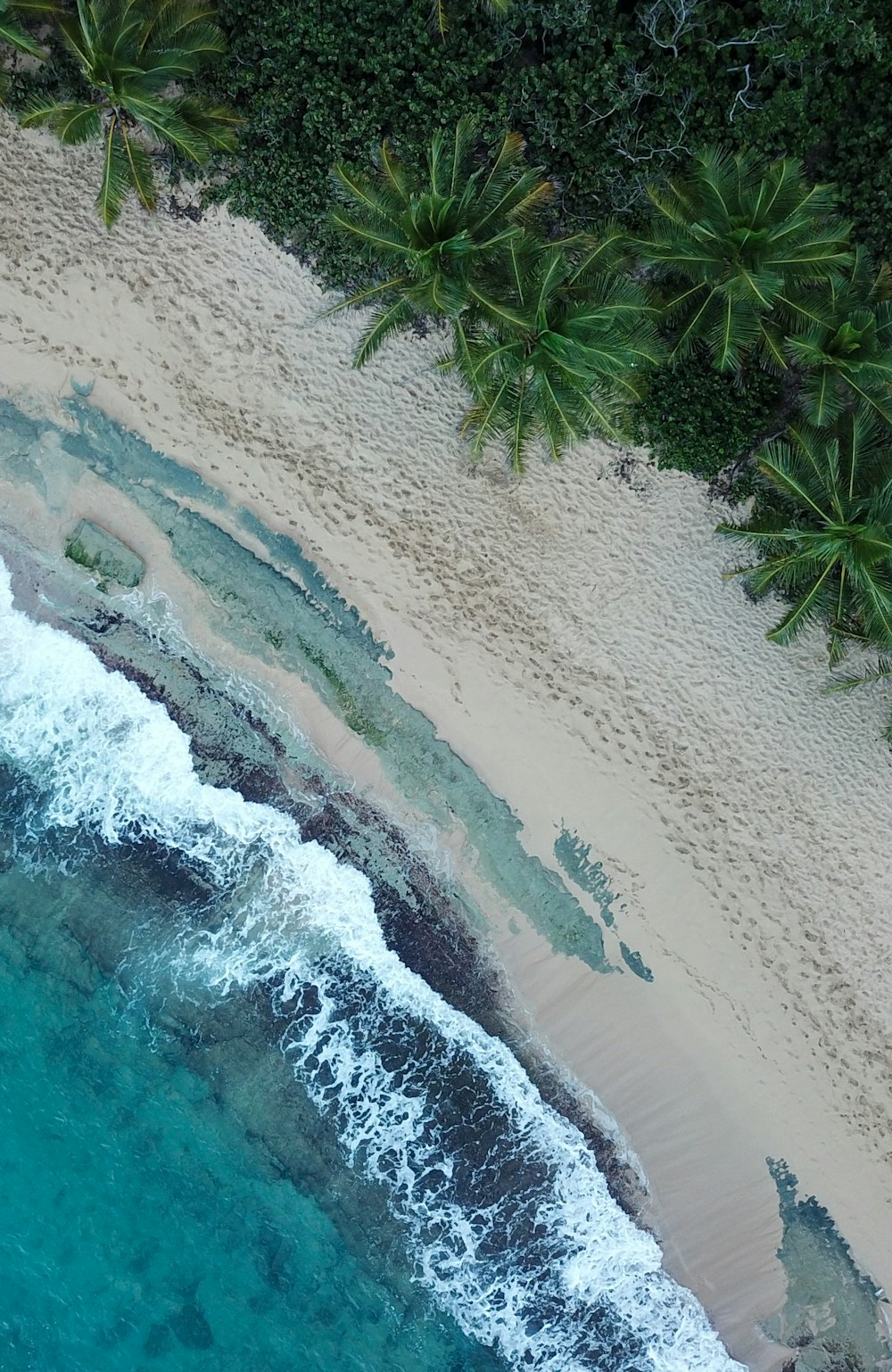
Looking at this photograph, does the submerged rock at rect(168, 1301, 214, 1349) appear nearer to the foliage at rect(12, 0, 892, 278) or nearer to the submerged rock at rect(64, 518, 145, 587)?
the submerged rock at rect(64, 518, 145, 587)

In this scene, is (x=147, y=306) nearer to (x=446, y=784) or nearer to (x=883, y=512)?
(x=446, y=784)

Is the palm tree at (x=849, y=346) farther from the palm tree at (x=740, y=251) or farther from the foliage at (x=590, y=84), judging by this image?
the foliage at (x=590, y=84)

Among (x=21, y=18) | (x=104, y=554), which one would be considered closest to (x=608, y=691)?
(x=104, y=554)

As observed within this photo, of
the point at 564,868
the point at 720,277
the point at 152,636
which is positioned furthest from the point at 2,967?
the point at 720,277

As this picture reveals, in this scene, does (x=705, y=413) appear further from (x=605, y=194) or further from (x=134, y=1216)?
(x=134, y=1216)

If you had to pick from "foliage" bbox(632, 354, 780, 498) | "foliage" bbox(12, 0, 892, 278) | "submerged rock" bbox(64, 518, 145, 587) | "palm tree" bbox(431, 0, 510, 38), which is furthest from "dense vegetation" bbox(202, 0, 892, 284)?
"submerged rock" bbox(64, 518, 145, 587)
